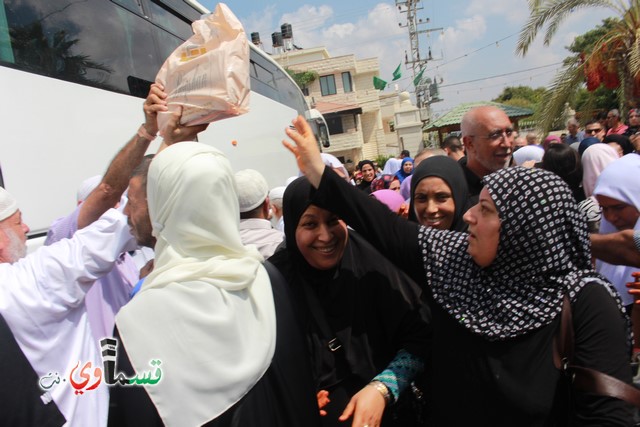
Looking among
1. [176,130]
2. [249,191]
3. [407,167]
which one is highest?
[176,130]

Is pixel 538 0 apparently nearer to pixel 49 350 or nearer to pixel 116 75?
pixel 116 75

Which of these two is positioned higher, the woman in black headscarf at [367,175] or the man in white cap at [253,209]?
the man in white cap at [253,209]

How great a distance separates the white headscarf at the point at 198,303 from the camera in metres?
1.38

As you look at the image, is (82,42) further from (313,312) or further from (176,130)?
(313,312)

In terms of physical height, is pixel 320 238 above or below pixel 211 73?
below

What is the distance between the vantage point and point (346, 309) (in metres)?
2.03

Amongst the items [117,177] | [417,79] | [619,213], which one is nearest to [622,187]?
[619,213]

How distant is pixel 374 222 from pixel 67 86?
9.32 ft

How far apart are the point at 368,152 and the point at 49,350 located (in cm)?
4059

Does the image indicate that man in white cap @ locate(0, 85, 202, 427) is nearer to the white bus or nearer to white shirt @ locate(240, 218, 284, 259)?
white shirt @ locate(240, 218, 284, 259)

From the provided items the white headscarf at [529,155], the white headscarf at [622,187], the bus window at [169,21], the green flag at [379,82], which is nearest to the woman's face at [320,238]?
the white headscarf at [622,187]

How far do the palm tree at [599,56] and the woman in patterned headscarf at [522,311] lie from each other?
1006 cm

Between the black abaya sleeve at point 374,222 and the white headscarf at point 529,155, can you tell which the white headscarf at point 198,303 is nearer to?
the black abaya sleeve at point 374,222

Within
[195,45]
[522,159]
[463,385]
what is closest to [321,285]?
[463,385]
